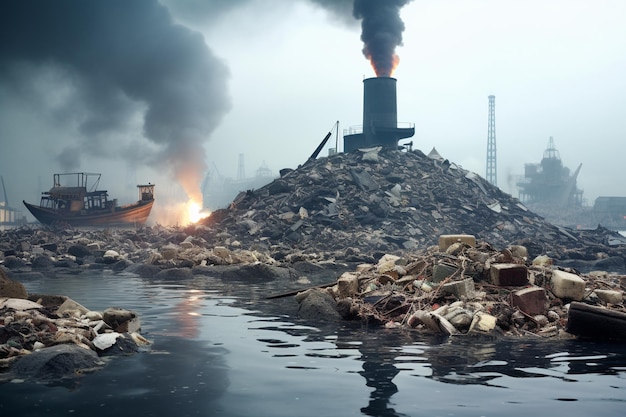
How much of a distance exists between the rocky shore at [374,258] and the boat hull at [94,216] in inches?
543

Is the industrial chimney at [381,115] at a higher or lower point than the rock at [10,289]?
higher

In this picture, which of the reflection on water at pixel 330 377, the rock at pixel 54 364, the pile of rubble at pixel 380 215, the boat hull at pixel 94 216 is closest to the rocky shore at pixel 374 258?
the pile of rubble at pixel 380 215

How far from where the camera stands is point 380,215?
38.6 meters

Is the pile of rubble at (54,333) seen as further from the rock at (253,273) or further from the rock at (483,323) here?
the rock at (253,273)

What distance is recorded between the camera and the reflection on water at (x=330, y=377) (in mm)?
5305

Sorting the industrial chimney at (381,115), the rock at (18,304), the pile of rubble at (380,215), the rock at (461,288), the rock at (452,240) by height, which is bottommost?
the rock at (18,304)

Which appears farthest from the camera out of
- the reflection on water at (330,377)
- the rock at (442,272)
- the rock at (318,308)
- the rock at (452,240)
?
the rock at (452,240)

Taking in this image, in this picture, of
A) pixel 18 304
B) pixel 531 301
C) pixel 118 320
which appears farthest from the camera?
pixel 531 301

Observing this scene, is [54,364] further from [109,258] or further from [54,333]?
[109,258]

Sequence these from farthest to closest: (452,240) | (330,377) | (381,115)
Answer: (381,115) → (452,240) → (330,377)

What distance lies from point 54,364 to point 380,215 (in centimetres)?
3294

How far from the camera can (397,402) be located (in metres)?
5.47

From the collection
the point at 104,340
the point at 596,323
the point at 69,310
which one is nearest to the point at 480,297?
the point at 596,323

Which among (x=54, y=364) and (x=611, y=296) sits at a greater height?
(x=611, y=296)
